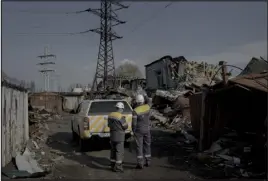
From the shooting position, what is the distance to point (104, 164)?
1014 cm

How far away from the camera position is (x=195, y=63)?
32.3 meters

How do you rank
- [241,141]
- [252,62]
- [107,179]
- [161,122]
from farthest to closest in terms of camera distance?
1. [161,122]
2. [252,62]
3. [241,141]
4. [107,179]

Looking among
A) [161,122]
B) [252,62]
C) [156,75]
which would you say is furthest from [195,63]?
[252,62]

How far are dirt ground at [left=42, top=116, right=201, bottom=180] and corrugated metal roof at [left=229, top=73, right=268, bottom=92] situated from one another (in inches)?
103

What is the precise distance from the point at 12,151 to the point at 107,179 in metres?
3.11

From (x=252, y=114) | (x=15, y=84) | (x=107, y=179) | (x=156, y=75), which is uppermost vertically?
(x=156, y=75)

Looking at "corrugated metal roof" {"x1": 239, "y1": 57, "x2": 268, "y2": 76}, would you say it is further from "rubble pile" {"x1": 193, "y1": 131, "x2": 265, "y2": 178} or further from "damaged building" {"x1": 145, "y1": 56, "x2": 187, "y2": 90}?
"damaged building" {"x1": 145, "y1": 56, "x2": 187, "y2": 90}

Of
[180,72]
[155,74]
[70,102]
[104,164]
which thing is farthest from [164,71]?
[104,164]

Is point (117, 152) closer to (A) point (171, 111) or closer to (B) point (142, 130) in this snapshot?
(B) point (142, 130)

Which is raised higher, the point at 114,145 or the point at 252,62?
the point at 252,62

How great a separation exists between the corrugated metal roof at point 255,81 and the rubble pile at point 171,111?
8272mm

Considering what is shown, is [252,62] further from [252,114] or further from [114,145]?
[114,145]

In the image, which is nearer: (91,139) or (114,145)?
(114,145)

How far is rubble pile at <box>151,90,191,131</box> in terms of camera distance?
64.2 ft
